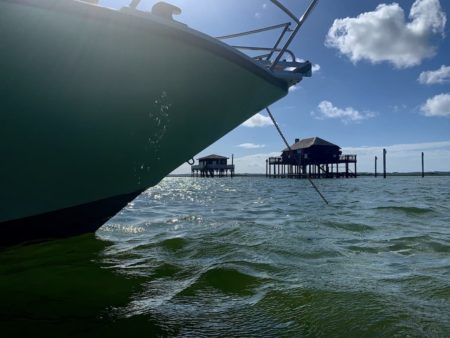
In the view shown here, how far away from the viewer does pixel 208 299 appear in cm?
271

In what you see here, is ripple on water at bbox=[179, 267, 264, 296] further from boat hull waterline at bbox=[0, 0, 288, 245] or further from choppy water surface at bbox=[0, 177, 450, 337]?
boat hull waterline at bbox=[0, 0, 288, 245]

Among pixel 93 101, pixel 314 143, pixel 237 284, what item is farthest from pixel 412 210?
pixel 314 143

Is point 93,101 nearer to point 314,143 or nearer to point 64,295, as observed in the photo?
point 64,295

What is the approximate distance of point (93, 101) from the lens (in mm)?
2896

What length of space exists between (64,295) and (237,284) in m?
1.44

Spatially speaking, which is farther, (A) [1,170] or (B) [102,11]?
(A) [1,170]

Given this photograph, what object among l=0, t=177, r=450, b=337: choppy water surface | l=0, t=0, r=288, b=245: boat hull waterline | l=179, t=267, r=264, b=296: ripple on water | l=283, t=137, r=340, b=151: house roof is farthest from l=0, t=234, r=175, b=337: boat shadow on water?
l=283, t=137, r=340, b=151: house roof

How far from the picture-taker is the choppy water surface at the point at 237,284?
7.34 feet

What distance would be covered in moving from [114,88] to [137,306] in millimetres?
1786

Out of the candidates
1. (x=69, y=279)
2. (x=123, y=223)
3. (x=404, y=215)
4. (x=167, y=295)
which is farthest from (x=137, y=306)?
(x=404, y=215)

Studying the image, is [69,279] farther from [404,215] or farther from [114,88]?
[404,215]

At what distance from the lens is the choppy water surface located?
2.24 meters

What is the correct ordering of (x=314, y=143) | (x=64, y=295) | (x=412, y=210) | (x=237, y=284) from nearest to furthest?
(x=64, y=295)
(x=237, y=284)
(x=412, y=210)
(x=314, y=143)

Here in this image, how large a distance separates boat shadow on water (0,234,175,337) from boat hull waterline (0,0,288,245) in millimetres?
401
